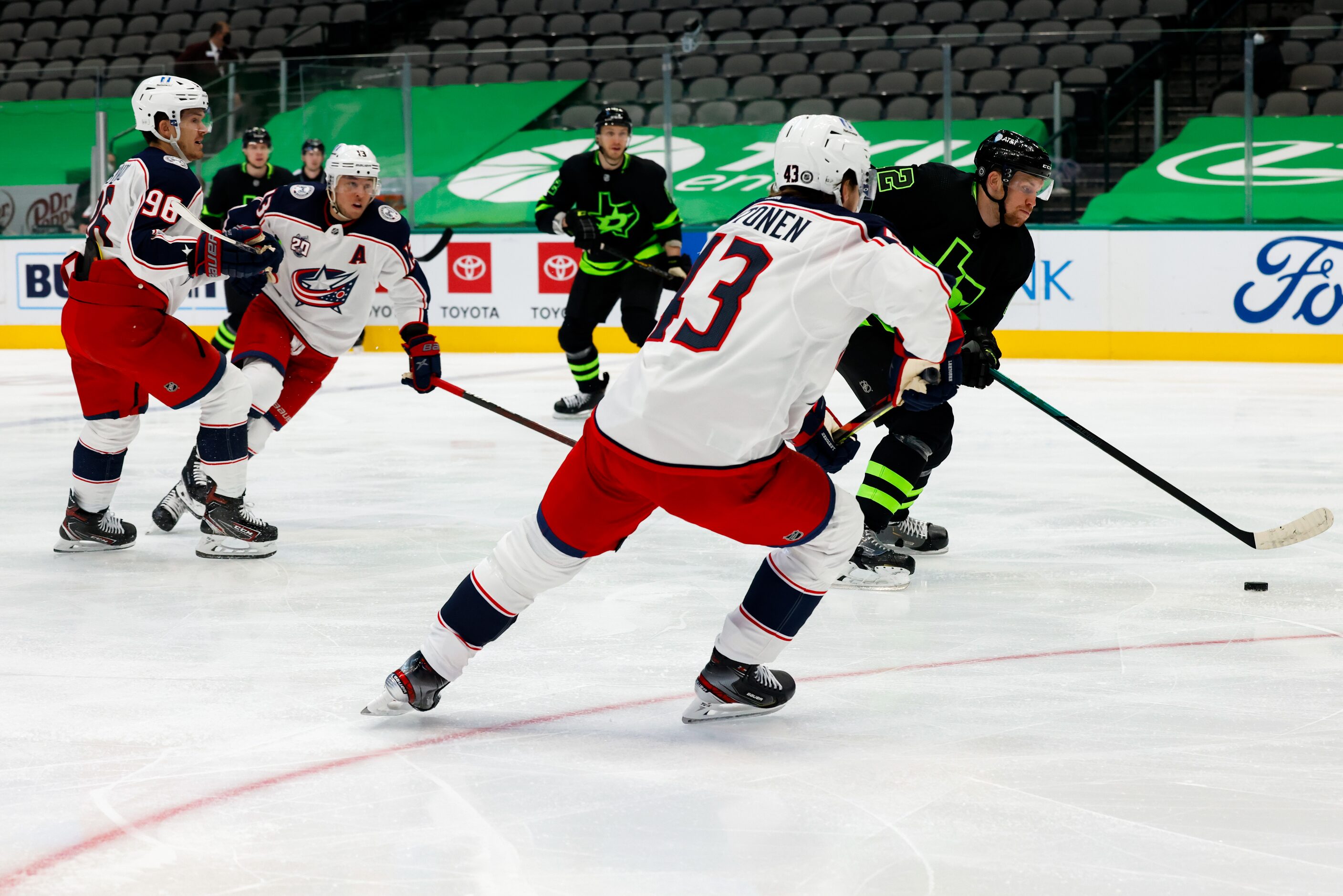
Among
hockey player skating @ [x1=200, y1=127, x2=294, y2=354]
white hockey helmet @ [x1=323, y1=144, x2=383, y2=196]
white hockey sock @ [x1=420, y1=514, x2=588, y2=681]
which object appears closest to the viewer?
white hockey sock @ [x1=420, y1=514, x2=588, y2=681]

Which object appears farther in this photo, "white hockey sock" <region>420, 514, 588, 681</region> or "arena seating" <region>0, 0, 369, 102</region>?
"arena seating" <region>0, 0, 369, 102</region>

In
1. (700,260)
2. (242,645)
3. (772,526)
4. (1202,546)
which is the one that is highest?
(700,260)

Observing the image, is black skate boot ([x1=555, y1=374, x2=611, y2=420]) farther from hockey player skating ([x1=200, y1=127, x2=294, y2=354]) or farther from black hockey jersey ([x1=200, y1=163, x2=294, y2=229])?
black hockey jersey ([x1=200, y1=163, x2=294, y2=229])

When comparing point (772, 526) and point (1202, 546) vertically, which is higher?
point (772, 526)

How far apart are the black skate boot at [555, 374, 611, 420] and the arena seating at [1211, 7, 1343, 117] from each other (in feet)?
15.1

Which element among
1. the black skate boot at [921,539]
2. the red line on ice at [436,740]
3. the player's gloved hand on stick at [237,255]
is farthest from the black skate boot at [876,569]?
the player's gloved hand on stick at [237,255]

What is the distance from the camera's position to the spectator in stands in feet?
35.5

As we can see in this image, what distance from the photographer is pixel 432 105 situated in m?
10.7

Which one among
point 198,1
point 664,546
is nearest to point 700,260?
point 664,546

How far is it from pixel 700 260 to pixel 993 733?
35.5 inches

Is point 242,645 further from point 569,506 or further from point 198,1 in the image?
point 198,1

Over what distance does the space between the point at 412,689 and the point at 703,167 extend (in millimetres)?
8173

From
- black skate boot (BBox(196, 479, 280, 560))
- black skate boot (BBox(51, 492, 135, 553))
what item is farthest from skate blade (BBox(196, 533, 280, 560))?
black skate boot (BBox(51, 492, 135, 553))

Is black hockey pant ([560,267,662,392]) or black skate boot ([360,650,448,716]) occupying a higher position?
black skate boot ([360,650,448,716])
